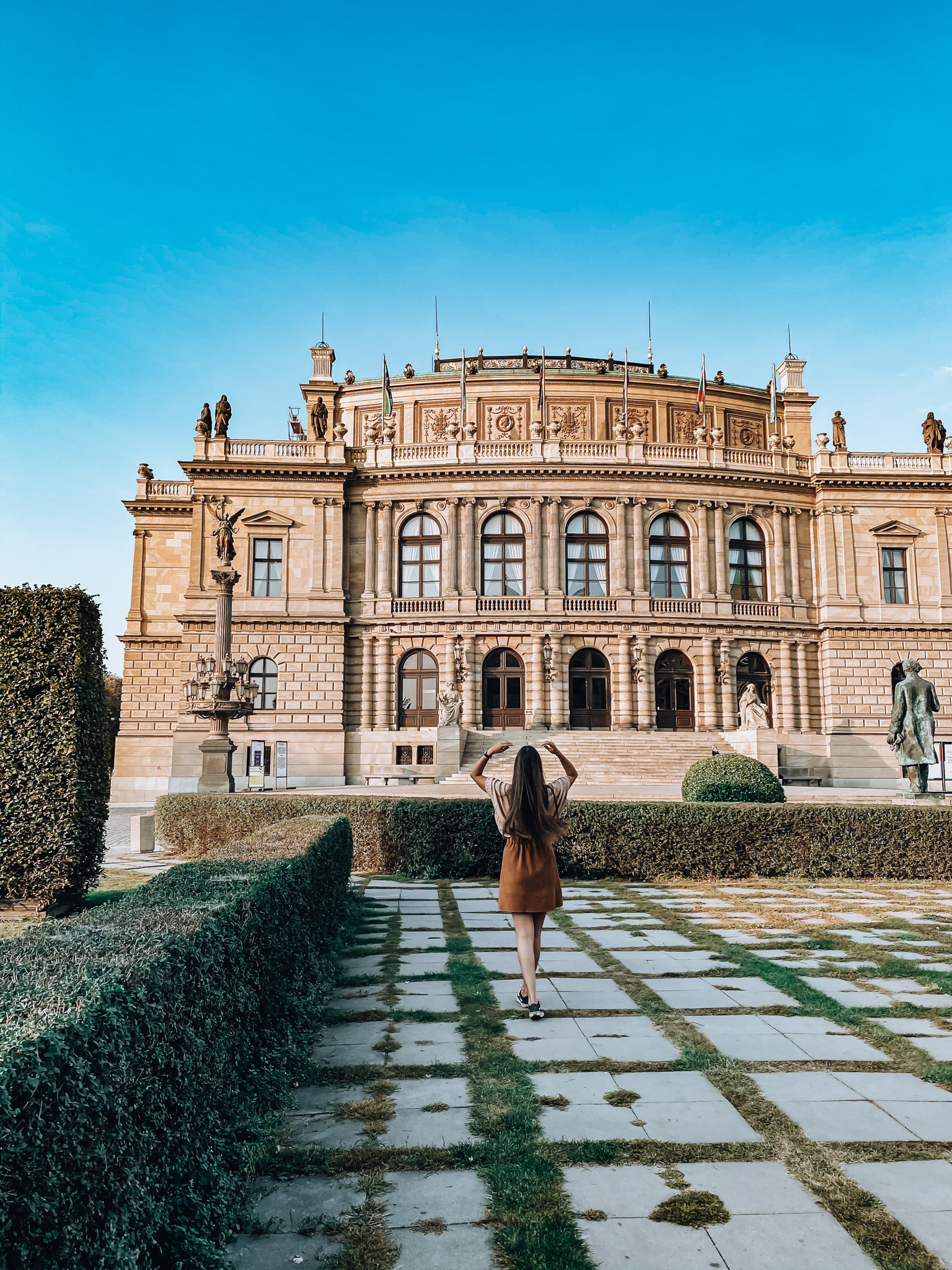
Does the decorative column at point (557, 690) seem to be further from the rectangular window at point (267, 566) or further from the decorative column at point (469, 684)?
the rectangular window at point (267, 566)

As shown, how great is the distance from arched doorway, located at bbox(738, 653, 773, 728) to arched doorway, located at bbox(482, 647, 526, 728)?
31.0 ft

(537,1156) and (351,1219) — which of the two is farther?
(537,1156)

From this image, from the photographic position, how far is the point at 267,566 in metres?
37.0

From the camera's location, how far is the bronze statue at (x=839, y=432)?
39.2 m

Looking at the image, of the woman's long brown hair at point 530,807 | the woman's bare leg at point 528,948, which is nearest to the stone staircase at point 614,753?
the woman's bare leg at point 528,948

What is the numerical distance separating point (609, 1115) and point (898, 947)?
18.2 feet

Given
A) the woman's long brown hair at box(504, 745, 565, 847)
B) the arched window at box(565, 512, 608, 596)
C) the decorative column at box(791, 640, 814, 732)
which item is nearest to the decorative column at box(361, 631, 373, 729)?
the arched window at box(565, 512, 608, 596)

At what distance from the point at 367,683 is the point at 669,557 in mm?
14106

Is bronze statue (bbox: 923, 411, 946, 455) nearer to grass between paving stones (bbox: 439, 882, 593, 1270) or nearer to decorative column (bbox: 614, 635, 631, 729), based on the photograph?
decorative column (bbox: 614, 635, 631, 729)

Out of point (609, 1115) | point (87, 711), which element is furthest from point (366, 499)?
point (609, 1115)

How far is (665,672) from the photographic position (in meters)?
36.7

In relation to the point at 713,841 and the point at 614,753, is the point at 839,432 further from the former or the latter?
the point at 713,841

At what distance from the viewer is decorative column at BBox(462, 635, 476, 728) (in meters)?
35.7

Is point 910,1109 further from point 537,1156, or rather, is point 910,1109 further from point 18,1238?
point 18,1238
